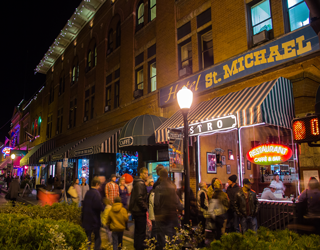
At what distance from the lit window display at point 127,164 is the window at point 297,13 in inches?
411

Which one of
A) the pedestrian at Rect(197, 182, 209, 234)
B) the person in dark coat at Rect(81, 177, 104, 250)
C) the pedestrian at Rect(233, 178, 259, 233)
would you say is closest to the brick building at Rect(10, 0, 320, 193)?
the pedestrian at Rect(233, 178, 259, 233)

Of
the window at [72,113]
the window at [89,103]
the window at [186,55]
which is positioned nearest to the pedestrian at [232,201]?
the window at [186,55]

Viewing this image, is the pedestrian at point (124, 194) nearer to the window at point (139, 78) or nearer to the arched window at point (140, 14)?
the window at point (139, 78)

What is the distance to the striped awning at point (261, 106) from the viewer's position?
7.50 metres

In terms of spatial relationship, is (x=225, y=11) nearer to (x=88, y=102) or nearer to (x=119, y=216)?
(x=119, y=216)

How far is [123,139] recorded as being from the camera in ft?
40.4

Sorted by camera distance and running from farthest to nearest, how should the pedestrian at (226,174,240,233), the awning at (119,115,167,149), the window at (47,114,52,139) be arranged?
the window at (47,114,52,139) < the awning at (119,115,167,149) < the pedestrian at (226,174,240,233)

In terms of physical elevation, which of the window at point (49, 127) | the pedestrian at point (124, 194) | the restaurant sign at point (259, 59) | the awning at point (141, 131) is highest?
the window at point (49, 127)

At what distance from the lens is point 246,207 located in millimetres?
7211

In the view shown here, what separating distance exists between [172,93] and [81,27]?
51.0 ft

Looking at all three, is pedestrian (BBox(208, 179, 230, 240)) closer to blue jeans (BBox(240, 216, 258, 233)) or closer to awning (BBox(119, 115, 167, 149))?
blue jeans (BBox(240, 216, 258, 233))

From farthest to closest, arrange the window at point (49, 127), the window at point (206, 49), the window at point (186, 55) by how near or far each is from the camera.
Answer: the window at point (49, 127) → the window at point (186, 55) → the window at point (206, 49)

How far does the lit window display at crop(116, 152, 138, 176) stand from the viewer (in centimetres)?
1596

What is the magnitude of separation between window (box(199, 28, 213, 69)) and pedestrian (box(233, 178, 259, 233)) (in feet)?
19.5
